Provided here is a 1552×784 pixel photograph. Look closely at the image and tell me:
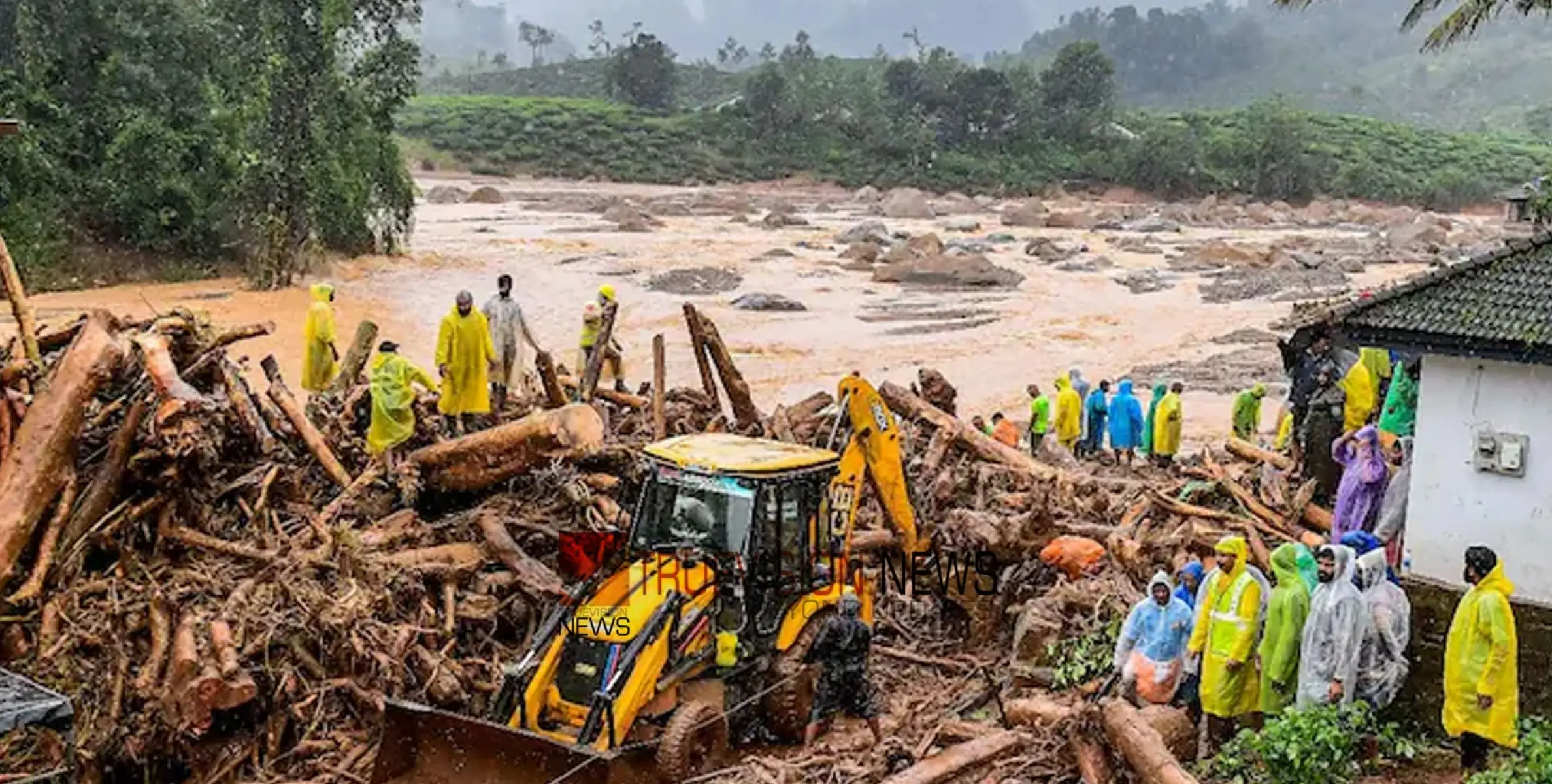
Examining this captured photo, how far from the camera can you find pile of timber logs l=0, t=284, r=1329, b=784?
31.9ft

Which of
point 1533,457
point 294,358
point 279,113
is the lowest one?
point 294,358

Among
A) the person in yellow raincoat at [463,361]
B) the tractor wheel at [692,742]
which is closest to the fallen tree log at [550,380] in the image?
the person in yellow raincoat at [463,361]

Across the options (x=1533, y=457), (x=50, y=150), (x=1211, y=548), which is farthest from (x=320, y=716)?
(x=50, y=150)

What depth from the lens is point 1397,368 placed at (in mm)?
13555

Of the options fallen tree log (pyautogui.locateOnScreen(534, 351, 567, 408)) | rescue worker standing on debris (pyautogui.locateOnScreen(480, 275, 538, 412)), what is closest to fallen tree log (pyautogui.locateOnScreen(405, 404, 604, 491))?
fallen tree log (pyautogui.locateOnScreen(534, 351, 567, 408))

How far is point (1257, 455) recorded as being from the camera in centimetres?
1633

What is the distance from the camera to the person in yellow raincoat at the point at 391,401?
12.9 meters

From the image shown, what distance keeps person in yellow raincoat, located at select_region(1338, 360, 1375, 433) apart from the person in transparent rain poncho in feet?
18.5

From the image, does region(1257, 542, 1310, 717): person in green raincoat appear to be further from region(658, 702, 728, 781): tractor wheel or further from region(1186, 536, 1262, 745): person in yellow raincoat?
region(658, 702, 728, 781): tractor wheel

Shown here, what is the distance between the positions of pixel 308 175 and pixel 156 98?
12.6ft

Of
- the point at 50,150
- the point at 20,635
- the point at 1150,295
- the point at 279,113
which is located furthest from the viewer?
the point at 1150,295

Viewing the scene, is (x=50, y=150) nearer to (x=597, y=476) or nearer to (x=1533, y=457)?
(x=597, y=476)

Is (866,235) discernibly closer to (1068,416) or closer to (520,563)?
(1068,416)

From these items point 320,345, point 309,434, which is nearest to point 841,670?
point 309,434
